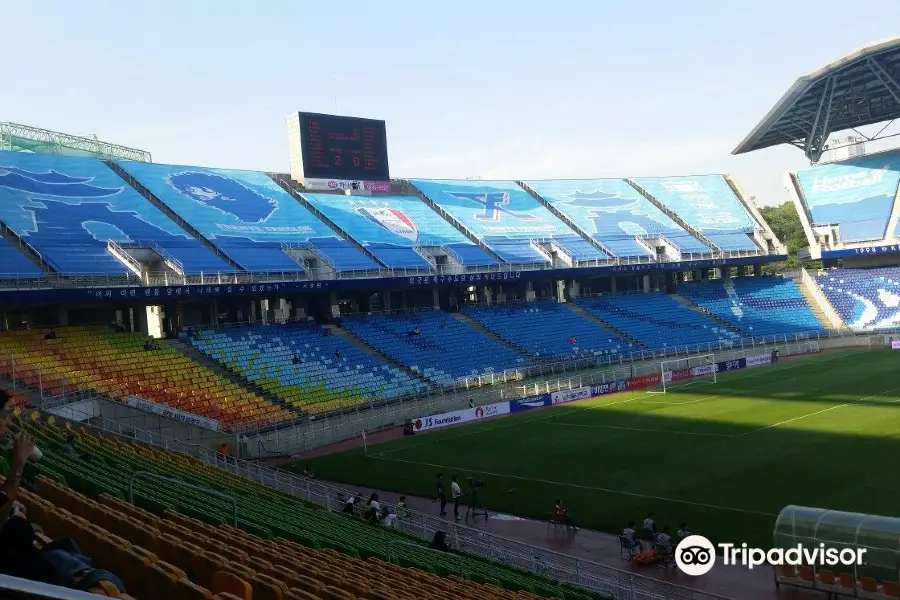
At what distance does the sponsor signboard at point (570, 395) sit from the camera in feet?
151

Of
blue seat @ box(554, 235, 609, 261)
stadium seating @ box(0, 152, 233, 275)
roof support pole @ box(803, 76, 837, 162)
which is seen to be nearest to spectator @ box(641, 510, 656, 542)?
stadium seating @ box(0, 152, 233, 275)

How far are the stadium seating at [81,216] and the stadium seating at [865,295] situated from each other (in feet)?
170

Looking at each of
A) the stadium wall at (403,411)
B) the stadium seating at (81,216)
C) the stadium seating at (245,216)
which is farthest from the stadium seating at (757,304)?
the stadium seating at (81,216)

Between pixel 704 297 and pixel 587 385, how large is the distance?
2819cm

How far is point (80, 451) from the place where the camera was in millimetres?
16672

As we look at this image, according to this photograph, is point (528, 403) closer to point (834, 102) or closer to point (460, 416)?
point (460, 416)

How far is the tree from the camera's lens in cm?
11100

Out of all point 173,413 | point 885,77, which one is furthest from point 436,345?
point 885,77

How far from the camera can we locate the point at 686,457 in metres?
29.0

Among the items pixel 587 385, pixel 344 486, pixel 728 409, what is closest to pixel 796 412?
pixel 728 409

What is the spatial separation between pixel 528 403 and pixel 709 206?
43.3 m

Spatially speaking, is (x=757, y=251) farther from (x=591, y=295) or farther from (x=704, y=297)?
(x=591, y=295)

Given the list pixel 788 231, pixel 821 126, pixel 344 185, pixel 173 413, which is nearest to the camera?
pixel 173 413

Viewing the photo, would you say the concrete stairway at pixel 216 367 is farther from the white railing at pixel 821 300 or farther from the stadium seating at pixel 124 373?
the white railing at pixel 821 300
